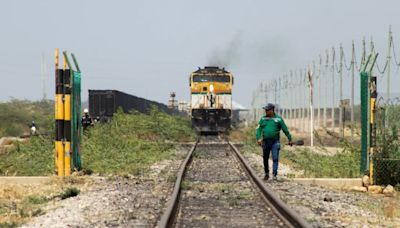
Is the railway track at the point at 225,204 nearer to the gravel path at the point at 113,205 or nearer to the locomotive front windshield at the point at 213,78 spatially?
the gravel path at the point at 113,205

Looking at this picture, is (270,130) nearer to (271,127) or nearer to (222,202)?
(271,127)

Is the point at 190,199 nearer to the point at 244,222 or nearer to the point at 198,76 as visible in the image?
the point at 244,222

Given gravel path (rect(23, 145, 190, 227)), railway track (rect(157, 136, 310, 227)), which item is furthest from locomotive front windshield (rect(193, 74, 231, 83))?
gravel path (rect(23, 145, 190, 227))

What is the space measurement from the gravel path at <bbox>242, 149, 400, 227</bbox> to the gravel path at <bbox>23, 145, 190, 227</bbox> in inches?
86.9

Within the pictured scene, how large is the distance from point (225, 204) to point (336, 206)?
1.80 metres

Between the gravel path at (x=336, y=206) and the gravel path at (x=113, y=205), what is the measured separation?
2.21 m

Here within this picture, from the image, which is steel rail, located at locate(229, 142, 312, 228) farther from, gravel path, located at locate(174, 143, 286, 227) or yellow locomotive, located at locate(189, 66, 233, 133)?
yellow locomotive, located at locate(189, 66, 233, 133)

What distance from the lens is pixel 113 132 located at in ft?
95.9

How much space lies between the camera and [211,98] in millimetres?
40656

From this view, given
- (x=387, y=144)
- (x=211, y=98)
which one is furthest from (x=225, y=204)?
(x=211, y=98)

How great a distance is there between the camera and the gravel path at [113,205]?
345 inches

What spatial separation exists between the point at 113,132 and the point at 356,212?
2039 cm

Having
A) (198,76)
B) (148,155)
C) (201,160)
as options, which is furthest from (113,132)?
(198,76)

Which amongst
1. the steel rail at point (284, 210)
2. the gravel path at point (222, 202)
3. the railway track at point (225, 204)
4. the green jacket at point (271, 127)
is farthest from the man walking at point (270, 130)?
the steel rail at point (284, 210)
